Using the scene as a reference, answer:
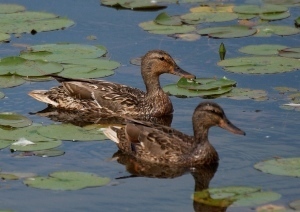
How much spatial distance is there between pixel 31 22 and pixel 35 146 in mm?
5514

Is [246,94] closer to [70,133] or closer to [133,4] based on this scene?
[70,133]

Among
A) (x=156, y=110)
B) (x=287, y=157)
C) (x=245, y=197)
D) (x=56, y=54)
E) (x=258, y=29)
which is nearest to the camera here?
(x=245, y=197)

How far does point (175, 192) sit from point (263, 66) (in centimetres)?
459

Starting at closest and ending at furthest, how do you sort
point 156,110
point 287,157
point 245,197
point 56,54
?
point 245,197
point 287,157
point 156,110
point 56,54

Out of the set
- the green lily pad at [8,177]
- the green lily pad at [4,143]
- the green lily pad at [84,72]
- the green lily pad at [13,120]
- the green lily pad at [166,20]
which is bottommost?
the green lily pad at [8,177]

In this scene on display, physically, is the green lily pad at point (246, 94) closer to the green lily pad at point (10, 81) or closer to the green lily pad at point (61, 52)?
the green lily pad at point (61, 52)

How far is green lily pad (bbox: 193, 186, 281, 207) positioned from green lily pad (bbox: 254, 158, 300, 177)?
64 centimetres

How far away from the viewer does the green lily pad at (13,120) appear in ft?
45.5

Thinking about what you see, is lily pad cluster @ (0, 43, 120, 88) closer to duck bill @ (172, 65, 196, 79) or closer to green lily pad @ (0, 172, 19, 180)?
duck bill @ (172, 65, 196, 79)

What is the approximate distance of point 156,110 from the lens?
1525 centimetres

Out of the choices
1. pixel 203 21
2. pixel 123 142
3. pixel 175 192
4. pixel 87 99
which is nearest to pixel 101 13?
pixel 203 21

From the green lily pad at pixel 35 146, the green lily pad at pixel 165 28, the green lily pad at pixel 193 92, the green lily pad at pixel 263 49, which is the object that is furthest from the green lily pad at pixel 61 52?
the green lily pad at pixel 35 146

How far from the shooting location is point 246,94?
1512 centimetres

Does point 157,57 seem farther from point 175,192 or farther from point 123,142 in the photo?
point 175,192
